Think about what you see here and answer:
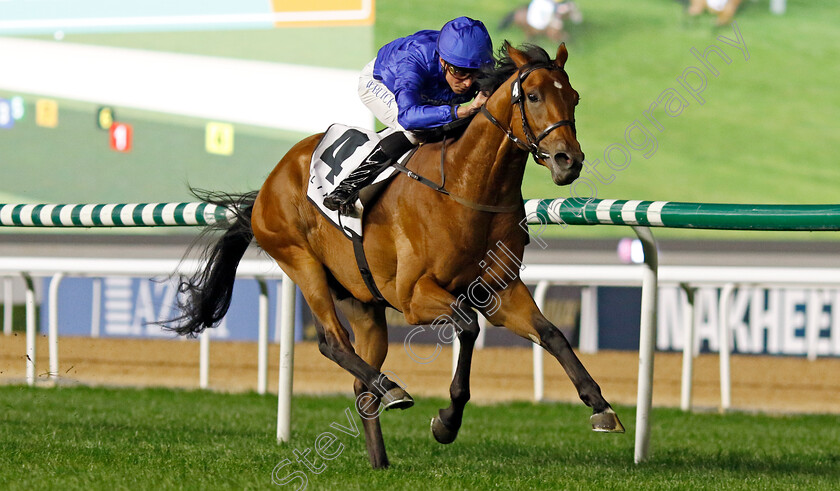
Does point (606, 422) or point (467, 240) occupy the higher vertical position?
point (467, 240)

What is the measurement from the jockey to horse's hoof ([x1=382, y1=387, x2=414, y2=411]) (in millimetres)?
686

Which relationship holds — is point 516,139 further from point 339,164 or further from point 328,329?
point 328,329

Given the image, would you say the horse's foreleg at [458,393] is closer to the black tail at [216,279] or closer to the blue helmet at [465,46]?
the blue helmet at [465,46]

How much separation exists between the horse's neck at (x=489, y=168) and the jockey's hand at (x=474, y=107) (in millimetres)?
69

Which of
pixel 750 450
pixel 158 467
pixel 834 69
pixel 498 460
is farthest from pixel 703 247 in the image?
pixel 158 467

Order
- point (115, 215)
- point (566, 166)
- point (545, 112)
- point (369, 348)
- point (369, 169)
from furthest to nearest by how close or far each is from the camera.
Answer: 1. point (115, 215)
2. point (369, 348)
3. point (369, 169)
4. point (545, 112)
5. point (566, 166)

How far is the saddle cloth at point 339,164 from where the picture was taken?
154 inches

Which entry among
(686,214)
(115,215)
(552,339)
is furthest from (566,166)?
(115,215)

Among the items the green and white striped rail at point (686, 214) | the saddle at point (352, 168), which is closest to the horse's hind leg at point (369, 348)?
the saddle at point (352, 168)

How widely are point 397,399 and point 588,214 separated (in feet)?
3.47

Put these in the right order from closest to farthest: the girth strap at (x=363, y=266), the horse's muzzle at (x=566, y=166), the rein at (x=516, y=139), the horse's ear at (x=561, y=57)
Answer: the horse's muzzle at (x=566, y=166)
the rein at (x=516, y=139)
the horse's ear at (x=561, y=57)
the girth strap at (x=363, y=266)

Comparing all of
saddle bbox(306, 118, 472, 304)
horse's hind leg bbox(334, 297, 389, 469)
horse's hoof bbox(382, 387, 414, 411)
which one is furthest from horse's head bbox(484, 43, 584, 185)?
horse's hind leg bbox(334, 297, 389, 469)

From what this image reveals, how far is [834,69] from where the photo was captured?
1464 centimetres

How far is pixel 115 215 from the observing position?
202 inches
